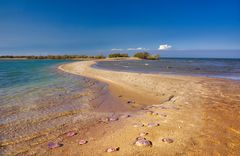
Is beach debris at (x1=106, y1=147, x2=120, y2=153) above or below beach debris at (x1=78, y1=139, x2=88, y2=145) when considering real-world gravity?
above

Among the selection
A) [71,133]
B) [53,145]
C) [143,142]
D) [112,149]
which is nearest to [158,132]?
[143,142]

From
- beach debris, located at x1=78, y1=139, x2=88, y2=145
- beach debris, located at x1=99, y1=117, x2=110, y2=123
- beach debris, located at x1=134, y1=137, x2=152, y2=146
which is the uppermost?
beach debris, located at x1=134, y1=137, x2=152, y2=146

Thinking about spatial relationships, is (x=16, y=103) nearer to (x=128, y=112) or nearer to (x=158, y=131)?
(x=128, y=112)

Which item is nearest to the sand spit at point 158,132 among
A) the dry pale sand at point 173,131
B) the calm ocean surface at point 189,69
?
the dry pale sand at point 173,131

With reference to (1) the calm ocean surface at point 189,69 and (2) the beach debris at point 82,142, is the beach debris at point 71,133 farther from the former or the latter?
(1) the calm ocean surface at point 189,69

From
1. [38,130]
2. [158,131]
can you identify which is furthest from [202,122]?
[38,130]

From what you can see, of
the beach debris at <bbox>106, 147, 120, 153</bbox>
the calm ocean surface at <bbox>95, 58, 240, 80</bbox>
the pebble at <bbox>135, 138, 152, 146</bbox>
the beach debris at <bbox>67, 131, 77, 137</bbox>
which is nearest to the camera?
the beach debris at <bbox>106, 147, 120, 153</bbox>

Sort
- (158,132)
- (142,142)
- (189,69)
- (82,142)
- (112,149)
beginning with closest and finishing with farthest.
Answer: (112,149), (142,142), (82,142), (158,132), (189,69)

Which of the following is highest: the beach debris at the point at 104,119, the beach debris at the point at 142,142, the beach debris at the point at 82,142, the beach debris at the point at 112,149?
the beach debris at the point at 142,142

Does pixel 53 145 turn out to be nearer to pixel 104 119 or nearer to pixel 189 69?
pixel 104 119

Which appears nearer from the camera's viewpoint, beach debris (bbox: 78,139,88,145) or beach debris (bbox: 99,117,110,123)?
beach debris (bbox: 78,139,88,145)

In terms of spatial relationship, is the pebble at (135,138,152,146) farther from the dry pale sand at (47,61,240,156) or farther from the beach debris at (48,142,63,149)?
the beach debris at (48,142,63,149)

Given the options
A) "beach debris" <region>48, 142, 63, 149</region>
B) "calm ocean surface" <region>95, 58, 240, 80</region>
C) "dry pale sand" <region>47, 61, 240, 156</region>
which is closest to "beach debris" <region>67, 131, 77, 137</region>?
"dry pale sand" <region>47, 61, 240, 156</region>

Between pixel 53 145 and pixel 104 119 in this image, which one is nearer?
pixel 53 145
